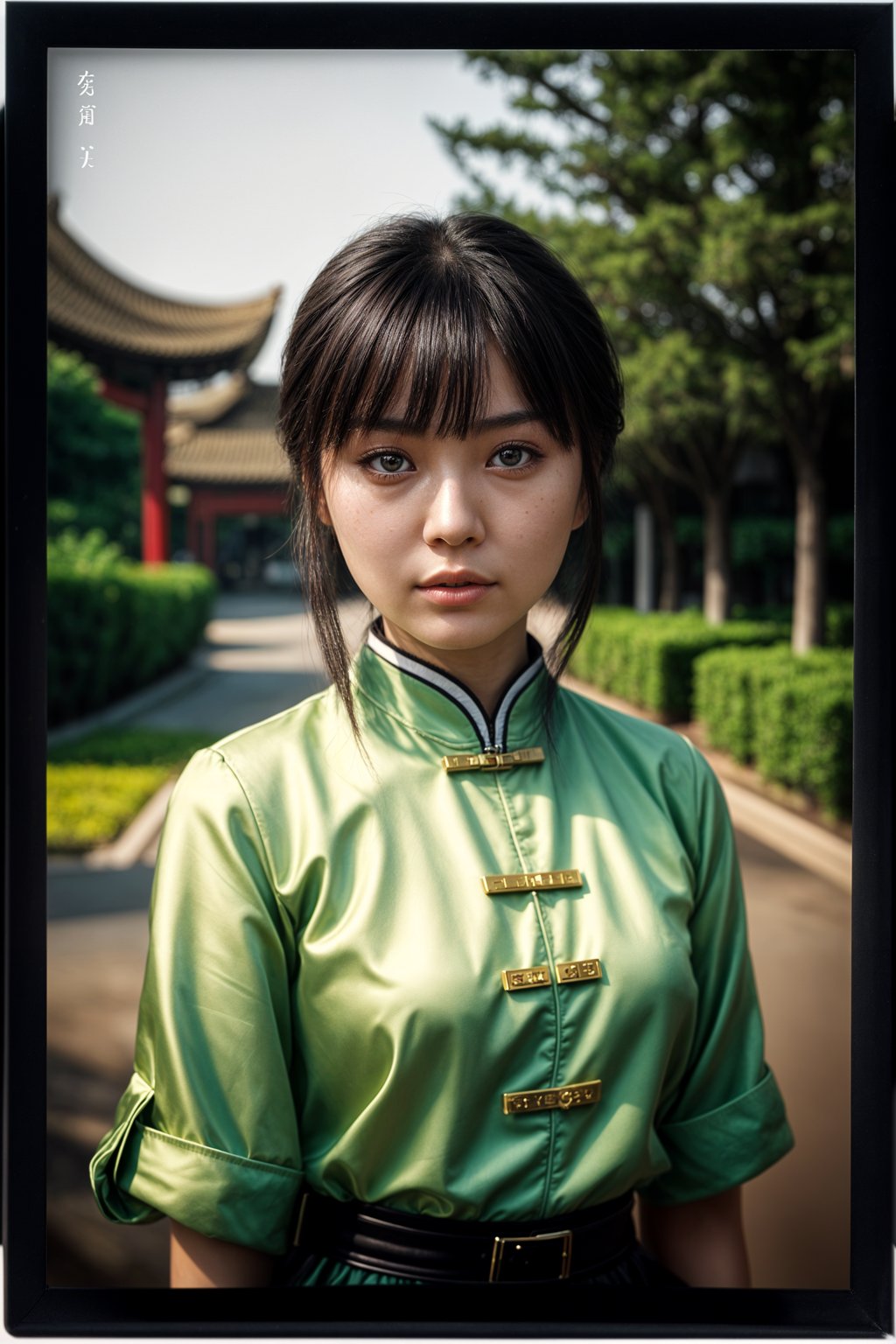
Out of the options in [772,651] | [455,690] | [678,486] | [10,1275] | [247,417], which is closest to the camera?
[455,690]

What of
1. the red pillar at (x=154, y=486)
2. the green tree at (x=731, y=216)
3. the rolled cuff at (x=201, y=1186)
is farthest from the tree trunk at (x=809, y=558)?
the rolled cuff at (x=201, y=1186)

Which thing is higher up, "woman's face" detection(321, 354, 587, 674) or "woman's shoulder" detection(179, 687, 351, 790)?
"woman's face" detection(321, 354, 587, 674)

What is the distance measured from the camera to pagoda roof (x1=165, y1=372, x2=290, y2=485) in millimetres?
2342

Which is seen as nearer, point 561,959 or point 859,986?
point 561,959

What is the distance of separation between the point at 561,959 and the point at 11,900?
74cm

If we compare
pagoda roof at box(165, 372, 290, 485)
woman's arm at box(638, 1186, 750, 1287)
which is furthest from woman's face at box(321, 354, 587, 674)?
pagoda roof at box(165, 372, 290, 485)

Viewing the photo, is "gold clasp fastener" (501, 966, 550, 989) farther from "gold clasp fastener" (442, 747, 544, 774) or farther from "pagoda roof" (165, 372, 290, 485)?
"pagoda roof" (165, 372, 290, 485)

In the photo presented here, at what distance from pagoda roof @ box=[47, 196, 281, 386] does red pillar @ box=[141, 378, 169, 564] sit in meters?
0.12

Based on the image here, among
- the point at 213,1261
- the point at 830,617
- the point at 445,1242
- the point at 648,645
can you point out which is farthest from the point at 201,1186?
the point at 648,645

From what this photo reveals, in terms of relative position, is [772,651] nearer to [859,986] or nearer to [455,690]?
[859,986]

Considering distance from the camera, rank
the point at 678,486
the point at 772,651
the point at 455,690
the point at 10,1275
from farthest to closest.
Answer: the point at 772,651, the point at 678,486, the point at 10,1275, the point at 455,690

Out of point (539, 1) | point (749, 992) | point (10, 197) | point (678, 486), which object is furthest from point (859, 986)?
point (678, 486)

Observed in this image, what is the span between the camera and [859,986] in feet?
4.83

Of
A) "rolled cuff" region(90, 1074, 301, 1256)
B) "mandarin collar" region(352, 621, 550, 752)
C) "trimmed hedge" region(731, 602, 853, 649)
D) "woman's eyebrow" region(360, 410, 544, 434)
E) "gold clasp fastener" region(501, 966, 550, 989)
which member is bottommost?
"rolled cuff" region(90, 1074, 301, 1256)
